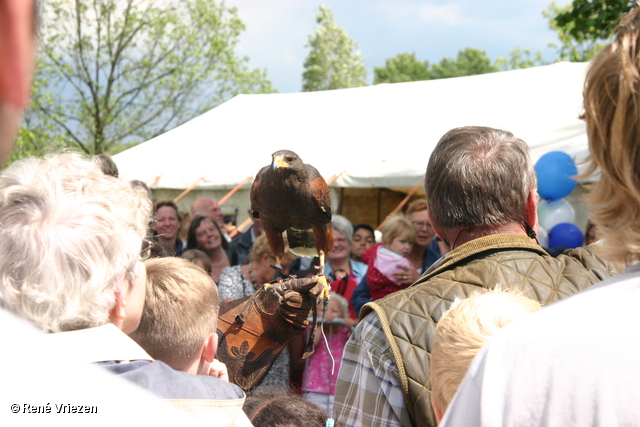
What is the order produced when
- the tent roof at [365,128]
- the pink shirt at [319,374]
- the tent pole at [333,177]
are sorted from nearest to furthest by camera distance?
the pink shirt at [319,374] < the tent roof at [365,128] < the tent pole at [333,177]

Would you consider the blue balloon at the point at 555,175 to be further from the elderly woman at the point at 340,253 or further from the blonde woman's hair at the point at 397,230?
the elderly woman at the point at 340,253

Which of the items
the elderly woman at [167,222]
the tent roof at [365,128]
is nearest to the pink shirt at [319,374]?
the elderly woman at [167,222]

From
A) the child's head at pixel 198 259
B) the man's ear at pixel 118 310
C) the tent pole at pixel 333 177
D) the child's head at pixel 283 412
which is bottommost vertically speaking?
the child's head at pixel 198 259

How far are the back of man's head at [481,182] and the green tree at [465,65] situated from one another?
60106 mm

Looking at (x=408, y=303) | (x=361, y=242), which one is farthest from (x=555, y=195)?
(x=408, y=303)

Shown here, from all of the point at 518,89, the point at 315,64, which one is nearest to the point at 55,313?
the point at 518,89

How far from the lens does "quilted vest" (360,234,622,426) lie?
5.80 ft

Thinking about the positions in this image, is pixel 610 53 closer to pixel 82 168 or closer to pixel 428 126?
pixel 82 168

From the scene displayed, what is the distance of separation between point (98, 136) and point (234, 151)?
10.7 m

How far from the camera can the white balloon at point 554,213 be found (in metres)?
7.38

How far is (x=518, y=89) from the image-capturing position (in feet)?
38.8

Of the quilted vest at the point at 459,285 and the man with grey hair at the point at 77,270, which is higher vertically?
the man with grey hair at the point at 77,270

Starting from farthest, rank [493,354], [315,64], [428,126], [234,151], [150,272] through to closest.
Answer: [315,64] → [234,151] → [428,126] → [150,272] → [493,354]

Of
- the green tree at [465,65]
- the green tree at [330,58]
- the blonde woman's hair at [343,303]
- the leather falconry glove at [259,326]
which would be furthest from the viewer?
the green tree at [465,65]
